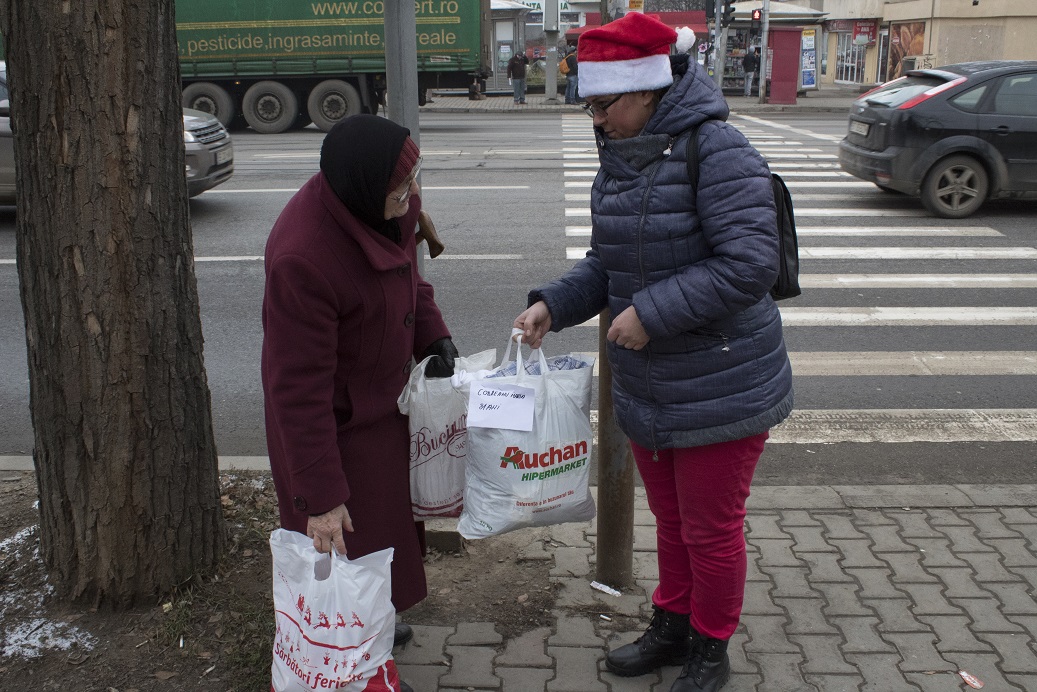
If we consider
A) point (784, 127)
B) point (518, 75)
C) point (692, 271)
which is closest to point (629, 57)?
point (692, 271)

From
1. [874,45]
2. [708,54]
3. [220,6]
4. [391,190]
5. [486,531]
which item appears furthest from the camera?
[874,45]

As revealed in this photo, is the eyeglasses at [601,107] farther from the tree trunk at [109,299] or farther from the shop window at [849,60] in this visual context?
the shop window at [849,60]

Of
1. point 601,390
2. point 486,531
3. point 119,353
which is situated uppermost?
point 119,353

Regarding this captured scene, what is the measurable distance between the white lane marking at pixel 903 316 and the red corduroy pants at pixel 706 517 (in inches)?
156

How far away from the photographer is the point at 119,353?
2857 millimetres

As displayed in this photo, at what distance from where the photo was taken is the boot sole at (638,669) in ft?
9.56

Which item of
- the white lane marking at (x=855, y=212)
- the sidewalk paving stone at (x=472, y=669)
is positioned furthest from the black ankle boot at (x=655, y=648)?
the white lane marking at (x=855, y=212)

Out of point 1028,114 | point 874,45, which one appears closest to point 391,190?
point 1028,114

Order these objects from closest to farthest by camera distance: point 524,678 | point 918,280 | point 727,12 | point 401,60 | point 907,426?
1. point 524,678
2. point 401,60
3. point 907,426
4. point 918,280
5. point 727,12

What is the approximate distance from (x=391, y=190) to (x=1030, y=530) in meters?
A: 2.83

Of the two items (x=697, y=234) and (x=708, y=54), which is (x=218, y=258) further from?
(x=708, y=54)

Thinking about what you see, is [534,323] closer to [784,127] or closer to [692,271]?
[692,271]

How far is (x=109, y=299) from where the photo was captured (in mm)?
2818

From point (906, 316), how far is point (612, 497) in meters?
4.44
